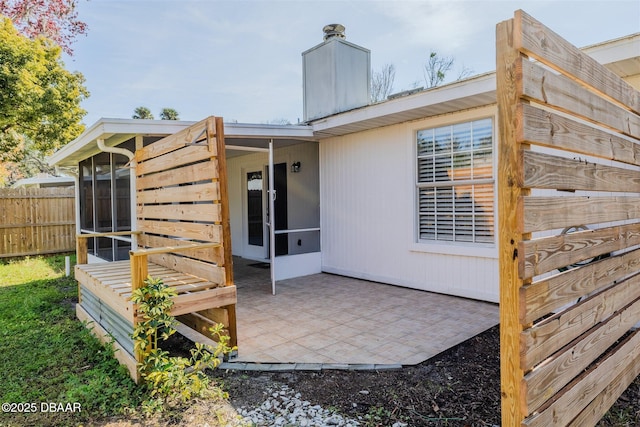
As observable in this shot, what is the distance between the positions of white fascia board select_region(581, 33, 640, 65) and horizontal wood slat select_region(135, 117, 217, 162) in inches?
139

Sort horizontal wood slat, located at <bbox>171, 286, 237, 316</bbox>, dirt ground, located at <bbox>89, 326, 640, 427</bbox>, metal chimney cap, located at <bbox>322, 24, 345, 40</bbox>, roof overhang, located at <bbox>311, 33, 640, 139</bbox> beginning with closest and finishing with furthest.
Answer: dirt ground, located at <bbox>89, 326, 640, 427</bbox> → horizontal wood slat, located at <bbox>171, 286, 237, 316</bbox> → roof overhang, located at <bbox>311, 33, 640, 139</bbox> → metal chimney cap, located at <bbox>322, 24, 345, 40</bbox>

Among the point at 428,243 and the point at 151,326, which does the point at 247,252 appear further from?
the point at 151,326

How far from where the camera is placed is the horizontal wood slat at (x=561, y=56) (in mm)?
1510

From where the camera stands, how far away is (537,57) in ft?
5.29

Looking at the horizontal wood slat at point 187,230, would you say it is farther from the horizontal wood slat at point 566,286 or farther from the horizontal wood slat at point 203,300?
the horizontal wood slat at point 566,286

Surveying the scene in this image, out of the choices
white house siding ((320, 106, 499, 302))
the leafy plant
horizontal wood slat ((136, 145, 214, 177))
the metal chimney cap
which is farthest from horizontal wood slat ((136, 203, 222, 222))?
the metal chimney cap

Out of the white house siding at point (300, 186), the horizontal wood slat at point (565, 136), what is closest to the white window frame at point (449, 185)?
the white house siding at point (300, 186)

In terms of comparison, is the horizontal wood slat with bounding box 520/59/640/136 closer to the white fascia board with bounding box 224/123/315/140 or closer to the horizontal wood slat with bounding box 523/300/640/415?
the horizontal wood slat with bounding box 523/300/640/415

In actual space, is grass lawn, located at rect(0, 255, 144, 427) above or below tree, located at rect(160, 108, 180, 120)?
below

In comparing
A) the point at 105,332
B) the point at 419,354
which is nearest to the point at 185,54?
the point at 105,332

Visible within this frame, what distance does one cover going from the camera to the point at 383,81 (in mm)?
17516

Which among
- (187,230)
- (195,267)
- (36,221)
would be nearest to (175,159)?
(187,230)

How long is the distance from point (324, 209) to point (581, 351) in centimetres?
525

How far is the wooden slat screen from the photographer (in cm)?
321
